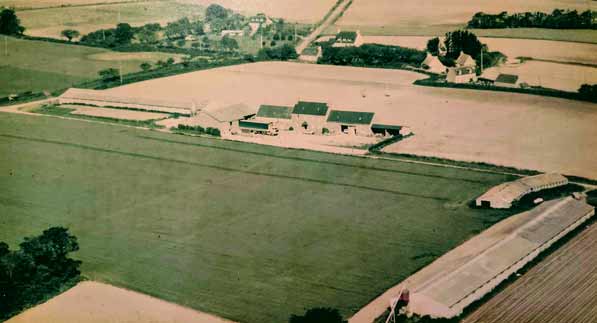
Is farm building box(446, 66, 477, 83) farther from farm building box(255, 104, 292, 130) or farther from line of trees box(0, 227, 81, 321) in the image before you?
line of trees box(0, 227, 81, 321)

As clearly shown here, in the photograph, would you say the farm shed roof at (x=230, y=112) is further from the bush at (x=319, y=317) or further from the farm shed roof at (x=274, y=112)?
the bush at (x=319, y=317)

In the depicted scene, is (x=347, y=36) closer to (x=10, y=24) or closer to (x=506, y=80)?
(x=506, y=80)

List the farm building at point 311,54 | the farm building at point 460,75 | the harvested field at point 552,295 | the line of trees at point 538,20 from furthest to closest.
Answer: the farm building at point 311,54 → the farm building at point 460,75 → the line of trees at point 538,20 → the harvested field at point 552,295

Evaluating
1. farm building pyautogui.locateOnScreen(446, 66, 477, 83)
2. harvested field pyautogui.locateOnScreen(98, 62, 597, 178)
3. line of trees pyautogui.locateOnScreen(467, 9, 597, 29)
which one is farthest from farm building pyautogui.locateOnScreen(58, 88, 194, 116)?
line of trees pyautogui.locateOnScreen(467, 9, 597, 29)

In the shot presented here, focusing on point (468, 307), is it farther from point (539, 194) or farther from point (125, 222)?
point (125, 222)

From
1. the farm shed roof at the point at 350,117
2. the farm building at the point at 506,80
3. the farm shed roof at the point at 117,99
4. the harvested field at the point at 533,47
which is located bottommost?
the farm shed roof at the point at 350,117

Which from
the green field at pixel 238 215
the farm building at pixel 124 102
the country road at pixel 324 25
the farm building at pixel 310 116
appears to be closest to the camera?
the green field at pixel 238 215

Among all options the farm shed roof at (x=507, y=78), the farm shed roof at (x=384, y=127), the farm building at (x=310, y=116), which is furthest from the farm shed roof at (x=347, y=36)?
the farm shed roof at (x=384, y=127)

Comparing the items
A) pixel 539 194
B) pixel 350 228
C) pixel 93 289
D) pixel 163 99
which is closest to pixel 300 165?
pixel 350 228
